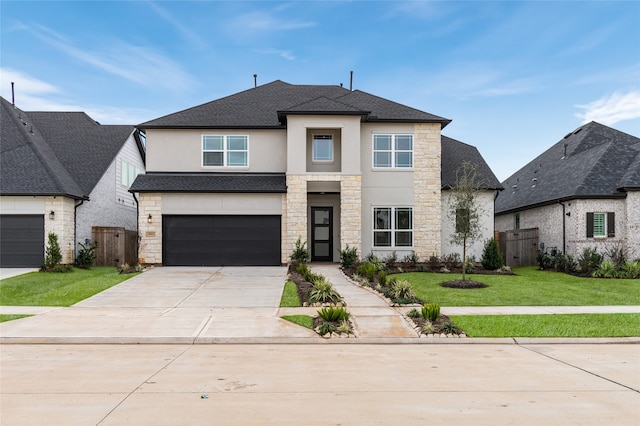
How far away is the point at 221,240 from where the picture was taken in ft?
71.4

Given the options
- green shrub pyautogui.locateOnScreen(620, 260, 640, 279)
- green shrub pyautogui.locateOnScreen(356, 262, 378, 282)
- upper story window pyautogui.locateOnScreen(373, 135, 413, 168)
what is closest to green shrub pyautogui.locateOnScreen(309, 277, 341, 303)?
green shrub pyautogui.locateOnScreen(356, 262, 378, 282)

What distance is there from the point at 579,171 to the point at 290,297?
59.4 ft

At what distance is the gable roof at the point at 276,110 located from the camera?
21.7 metres

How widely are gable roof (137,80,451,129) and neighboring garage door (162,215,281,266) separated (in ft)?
14.5

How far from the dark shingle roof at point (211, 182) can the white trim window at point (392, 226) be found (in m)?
4.65

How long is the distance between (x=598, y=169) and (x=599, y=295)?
10.7m

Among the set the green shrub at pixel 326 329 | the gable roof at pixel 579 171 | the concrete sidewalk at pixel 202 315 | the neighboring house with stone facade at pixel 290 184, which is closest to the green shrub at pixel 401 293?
the concrete sidewalk at pixel 202 315

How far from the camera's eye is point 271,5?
1647 cm

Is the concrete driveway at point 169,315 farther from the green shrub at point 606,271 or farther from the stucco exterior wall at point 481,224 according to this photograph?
the green shrub at point 606,271

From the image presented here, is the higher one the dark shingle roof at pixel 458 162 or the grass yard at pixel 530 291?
the dark shingle roof at pixel 458 162

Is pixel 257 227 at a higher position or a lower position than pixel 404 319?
higher
